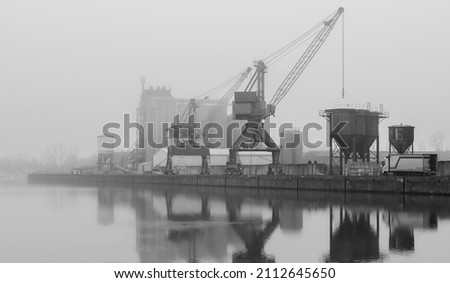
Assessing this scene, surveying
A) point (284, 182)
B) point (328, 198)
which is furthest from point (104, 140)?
point (328, 198)

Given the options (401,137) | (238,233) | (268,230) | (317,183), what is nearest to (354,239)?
(268,230)

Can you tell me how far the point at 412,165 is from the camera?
143ft

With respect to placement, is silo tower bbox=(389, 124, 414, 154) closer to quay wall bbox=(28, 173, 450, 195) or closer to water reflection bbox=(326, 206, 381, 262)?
quay wall bbox=(28, 173, 450, 195)

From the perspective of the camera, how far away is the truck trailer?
140ft

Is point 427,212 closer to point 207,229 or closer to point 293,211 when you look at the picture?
point 293,211

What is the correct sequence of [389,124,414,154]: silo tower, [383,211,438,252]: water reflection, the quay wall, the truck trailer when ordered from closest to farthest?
[383,211,438,252]: water reflection
the quay wall
the truck trailer
[389,124,414,154]: silo tower

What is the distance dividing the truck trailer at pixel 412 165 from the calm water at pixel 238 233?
8.06m

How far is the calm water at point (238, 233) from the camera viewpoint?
16.7m

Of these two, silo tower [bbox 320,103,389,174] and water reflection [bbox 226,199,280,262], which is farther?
silo tower [bbox 320,103,389,174]

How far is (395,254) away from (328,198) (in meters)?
23.4

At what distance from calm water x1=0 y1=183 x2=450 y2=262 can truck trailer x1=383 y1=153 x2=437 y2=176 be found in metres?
8.06

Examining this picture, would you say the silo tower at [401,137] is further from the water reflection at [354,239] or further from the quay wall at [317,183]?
the water reflection at [354,239]

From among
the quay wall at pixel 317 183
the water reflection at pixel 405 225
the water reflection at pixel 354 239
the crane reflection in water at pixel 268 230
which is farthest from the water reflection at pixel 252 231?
the quay wall at pixel 317 183

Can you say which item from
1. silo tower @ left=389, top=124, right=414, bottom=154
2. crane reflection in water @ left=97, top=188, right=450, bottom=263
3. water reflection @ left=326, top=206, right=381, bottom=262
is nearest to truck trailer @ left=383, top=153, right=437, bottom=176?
silo tower @ left=389, top=124, right=414, bottom=154
